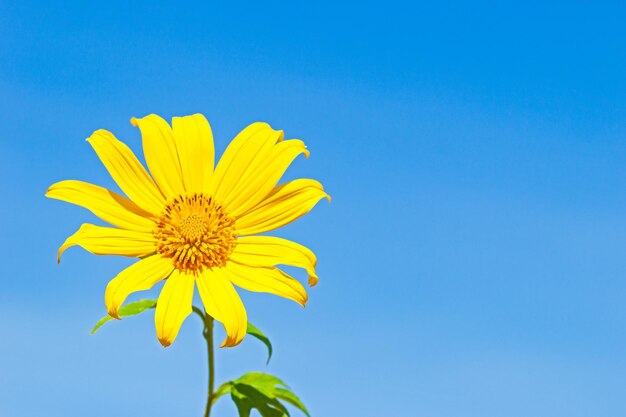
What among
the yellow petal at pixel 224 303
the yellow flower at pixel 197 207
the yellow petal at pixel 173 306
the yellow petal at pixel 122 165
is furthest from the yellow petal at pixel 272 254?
the yellow petal at pixel 122 165

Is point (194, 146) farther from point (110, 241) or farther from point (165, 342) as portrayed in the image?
point (165, 342)

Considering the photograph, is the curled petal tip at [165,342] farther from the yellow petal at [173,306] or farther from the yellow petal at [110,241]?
the yellow petal at [110,241]

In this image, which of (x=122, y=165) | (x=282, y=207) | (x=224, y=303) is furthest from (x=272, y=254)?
(x=122, y=165)

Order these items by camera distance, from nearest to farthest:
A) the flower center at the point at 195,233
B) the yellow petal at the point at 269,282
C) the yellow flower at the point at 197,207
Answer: the yellow petal at the point at 269,282, the yellow flower at the point at 197,207, the flower center at the point at 195,233

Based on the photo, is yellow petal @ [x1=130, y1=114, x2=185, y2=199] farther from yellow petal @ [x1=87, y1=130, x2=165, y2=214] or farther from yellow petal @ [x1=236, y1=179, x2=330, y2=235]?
yellow petal @ [x1=236, y1=179, x2=330, y2=235]

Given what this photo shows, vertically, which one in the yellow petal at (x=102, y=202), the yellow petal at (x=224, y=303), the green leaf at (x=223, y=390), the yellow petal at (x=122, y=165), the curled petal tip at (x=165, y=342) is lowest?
Result: the curled petal tip at (x=165, y=342)

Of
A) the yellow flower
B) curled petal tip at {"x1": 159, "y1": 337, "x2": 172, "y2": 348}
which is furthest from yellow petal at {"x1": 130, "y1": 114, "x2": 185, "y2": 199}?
curled petal tip at {"x1": 159, "y1": 337, "x2": 172, "y2": 348}

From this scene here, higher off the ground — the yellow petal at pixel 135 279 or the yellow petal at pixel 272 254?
the yellow petal at pixel 272 254
